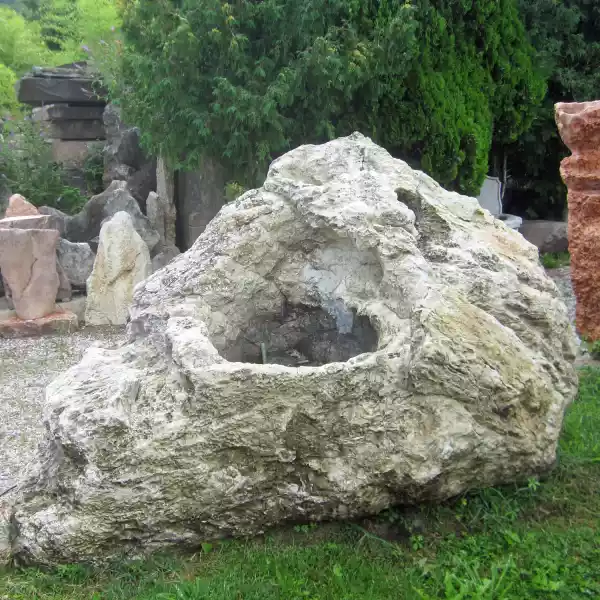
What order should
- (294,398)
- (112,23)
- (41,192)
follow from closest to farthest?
(294,398)
(41,192)
(112,23)

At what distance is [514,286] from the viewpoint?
2861 mm

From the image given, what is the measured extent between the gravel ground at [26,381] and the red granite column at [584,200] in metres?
3.18

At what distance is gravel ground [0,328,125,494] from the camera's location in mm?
3992

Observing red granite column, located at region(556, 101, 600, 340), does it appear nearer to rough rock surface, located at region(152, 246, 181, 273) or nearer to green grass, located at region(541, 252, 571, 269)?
green grass, located at region(541, 252, 571, 269)

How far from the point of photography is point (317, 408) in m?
2.43

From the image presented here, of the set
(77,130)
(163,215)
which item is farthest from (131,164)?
(77,130)

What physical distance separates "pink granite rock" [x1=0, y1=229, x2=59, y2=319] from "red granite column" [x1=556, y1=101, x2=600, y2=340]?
15.5ft

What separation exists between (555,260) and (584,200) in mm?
3647

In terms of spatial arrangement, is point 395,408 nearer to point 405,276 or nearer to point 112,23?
point 405,276

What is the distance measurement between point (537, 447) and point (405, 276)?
812 mm

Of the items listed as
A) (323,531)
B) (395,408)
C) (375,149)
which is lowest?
(323,531)

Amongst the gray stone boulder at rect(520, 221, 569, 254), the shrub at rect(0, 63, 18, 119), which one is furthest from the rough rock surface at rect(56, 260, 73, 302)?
the shrub at rect(0, 63, 18, 119)

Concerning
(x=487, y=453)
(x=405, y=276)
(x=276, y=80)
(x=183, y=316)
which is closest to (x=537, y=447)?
(x=487, y=453)

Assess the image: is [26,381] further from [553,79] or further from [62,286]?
[553,79]
